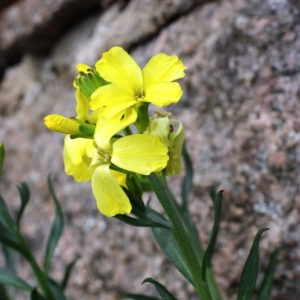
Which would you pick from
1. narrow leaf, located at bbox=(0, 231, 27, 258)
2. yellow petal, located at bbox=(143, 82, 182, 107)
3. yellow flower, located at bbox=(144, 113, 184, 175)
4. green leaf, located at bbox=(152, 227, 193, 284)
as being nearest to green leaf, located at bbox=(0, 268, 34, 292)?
narrow leaf, located at bbox=(0, 231, 27, 258)

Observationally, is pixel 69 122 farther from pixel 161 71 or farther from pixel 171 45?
pixel 171 45

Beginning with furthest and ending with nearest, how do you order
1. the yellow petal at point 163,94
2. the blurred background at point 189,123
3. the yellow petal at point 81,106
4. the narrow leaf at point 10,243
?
the blurred background at point 189,123
the narrow leaf at point 10,243
the yellow petal at point 81,106
the yellow petal at point 163,94

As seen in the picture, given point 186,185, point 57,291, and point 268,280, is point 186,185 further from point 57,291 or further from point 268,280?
point 57,291

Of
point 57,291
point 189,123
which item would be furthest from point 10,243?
point 189,123

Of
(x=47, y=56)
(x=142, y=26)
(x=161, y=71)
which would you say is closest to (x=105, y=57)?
(x=161, y=71)

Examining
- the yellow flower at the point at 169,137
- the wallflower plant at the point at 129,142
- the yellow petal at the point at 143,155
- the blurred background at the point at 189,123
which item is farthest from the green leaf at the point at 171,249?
the blurred background at the point at 189,123

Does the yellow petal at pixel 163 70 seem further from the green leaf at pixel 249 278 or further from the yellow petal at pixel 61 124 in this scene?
the green leaf at pixel 249 278
